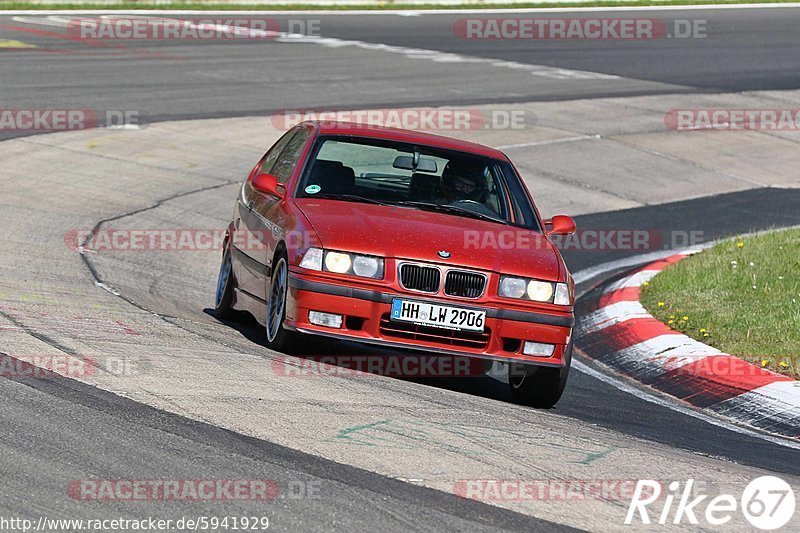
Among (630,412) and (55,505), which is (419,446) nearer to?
(55,505)

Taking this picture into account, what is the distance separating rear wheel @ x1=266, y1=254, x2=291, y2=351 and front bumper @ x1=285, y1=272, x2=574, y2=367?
157 mm

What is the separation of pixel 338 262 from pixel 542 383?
1410 millimetres

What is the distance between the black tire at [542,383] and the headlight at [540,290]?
0.33 m

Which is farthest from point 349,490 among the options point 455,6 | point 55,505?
point 455,6

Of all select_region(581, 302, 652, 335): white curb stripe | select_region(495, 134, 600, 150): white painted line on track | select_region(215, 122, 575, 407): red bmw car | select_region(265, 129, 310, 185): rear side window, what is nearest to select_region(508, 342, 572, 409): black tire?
select_region(215, 122, 575, 407): red bmw car

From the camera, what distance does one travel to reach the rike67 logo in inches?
210

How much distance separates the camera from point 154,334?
7918 mm

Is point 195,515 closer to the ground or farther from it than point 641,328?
farther from it

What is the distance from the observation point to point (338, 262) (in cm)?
780

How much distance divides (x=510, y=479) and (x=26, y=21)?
84.7ft

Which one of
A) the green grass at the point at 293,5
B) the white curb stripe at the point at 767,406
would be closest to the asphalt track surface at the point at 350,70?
the green grass at the point at 293,5

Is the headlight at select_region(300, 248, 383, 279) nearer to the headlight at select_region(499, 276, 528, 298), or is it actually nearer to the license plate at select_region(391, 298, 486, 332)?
the license plate at select_region(391, 298, 486, 332)

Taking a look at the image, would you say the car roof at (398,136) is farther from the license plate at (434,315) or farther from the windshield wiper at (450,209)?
the license plate at (434,315)

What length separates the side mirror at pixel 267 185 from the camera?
8.88 meters
